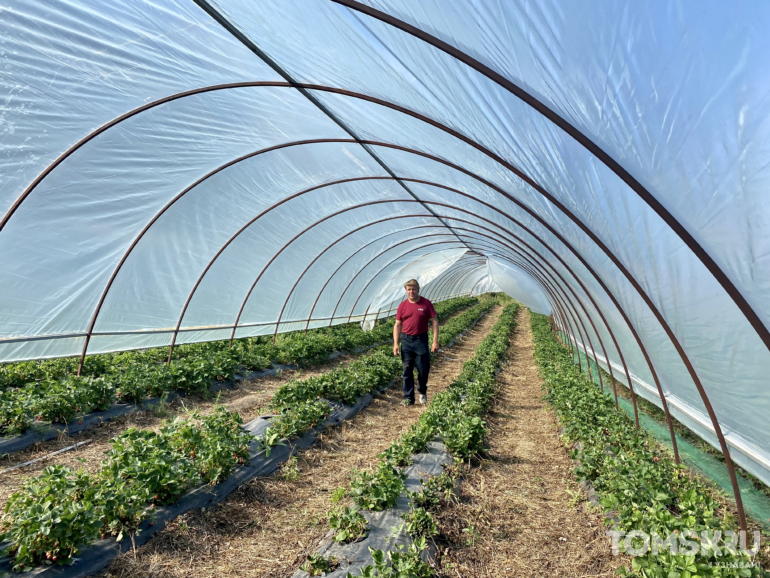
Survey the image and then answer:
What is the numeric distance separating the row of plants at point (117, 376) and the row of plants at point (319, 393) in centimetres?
174

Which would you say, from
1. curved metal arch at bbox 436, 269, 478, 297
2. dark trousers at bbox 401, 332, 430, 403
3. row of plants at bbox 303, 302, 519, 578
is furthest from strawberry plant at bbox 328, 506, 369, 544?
curved metal arch at bbox 436, 269, 478, 297

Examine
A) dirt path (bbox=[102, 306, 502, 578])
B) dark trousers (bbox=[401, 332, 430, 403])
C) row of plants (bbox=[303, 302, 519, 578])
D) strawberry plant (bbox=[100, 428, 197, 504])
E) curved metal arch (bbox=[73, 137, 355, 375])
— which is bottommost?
dirt path (bbox=[102, 306, 502, 578])

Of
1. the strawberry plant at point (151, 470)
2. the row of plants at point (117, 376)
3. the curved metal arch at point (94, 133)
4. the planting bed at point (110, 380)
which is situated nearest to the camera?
the strawberry plant at point (151, 470)

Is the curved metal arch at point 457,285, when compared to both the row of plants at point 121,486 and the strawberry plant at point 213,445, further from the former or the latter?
the strawberry plant at point 213,445

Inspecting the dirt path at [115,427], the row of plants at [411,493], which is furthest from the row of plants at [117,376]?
the row of plants at [411,493]

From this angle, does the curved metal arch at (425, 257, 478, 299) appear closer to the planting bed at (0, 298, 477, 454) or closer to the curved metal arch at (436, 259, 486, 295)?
the curved metal arch at (436, 259, 486, 295)

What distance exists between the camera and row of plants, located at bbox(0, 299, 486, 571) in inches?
123

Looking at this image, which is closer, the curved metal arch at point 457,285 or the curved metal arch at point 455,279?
the curved metal arch at point 455,279

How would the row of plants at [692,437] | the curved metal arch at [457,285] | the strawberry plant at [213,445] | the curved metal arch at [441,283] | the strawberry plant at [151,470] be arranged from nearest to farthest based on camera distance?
the strawberry plant at [151,470]
the strawberry plant at [213,445]
the row of plants at [692,437]
the curved metal arch at [441,283]
the curved metal arch at [457,285]

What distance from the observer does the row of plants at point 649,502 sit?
293 centimetres

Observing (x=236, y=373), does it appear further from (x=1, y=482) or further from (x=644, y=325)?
(x=644, y=325)

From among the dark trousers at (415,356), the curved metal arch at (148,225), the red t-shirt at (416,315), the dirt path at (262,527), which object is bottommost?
the dirt path at (262,527)

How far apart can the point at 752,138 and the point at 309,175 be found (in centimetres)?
716

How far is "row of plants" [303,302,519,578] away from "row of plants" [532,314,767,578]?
53.9 inches
